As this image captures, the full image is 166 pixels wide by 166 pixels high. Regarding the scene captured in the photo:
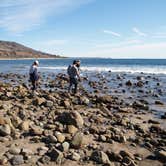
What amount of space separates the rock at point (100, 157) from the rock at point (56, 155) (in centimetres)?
83

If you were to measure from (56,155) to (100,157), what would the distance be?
111 centimetres

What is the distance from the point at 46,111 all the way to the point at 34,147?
17.2 ft

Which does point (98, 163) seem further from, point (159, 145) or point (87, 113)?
point (87, 113)

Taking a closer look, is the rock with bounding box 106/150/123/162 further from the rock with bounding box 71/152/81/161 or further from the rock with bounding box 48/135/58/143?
the rock with bounding box 48/135/58/143

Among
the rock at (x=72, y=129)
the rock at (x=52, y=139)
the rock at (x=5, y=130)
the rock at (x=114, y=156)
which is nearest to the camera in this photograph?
the rock at (x=114, y=156)

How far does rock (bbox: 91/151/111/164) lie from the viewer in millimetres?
8934

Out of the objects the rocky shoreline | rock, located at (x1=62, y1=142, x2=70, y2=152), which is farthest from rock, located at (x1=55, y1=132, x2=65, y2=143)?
rock, located at (x1=62, y1=142, x2=70, y2=152)

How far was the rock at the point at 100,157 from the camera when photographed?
8.93 metres

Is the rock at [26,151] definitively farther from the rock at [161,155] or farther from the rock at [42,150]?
the rock at [161,155]

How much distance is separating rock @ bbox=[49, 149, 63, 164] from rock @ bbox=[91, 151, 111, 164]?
32.7 inches

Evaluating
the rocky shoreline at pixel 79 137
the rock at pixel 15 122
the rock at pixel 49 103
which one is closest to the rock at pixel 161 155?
the rocky shoreline at pixel 79 137

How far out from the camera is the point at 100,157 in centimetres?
902

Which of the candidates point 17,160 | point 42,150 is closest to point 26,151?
point 42,150

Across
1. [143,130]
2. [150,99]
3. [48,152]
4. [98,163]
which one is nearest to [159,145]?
[143,130]
